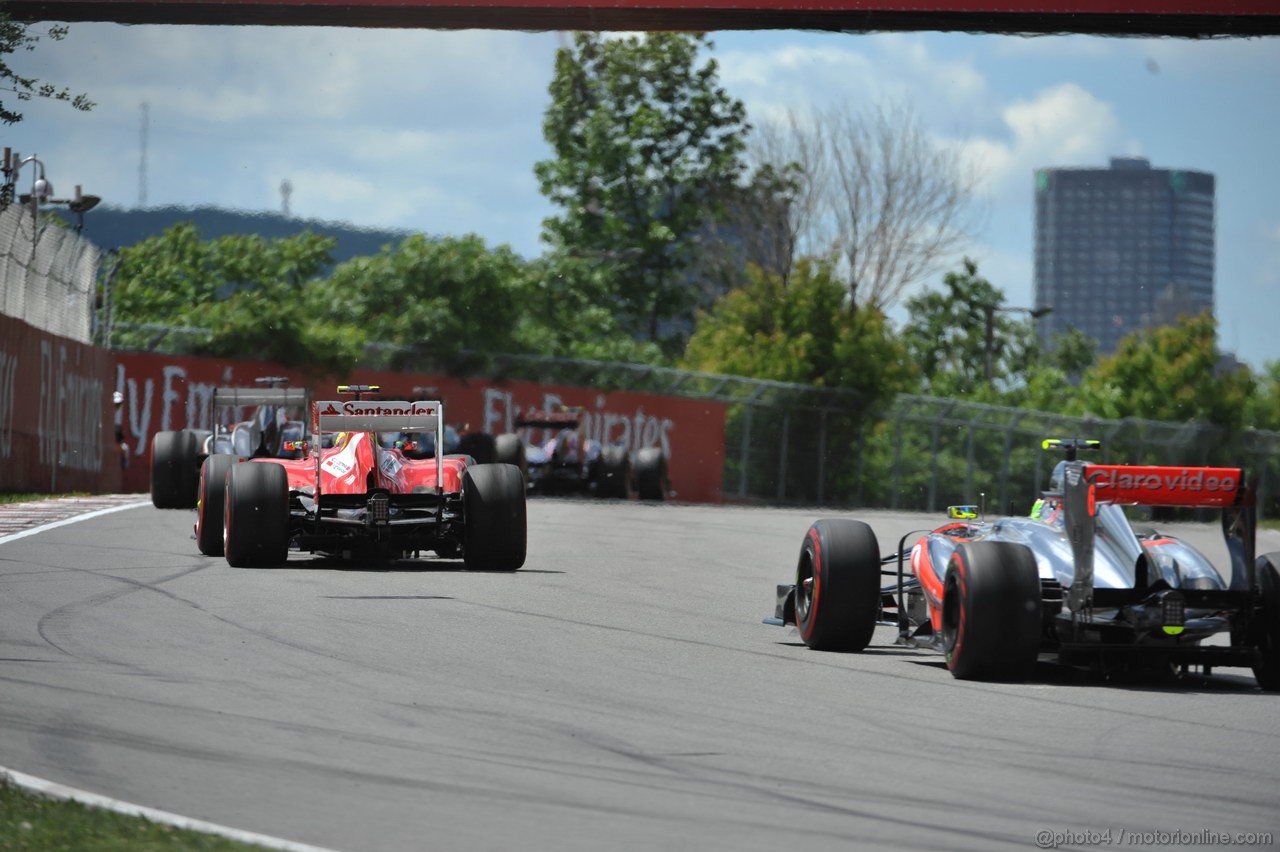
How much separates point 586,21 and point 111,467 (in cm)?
1092

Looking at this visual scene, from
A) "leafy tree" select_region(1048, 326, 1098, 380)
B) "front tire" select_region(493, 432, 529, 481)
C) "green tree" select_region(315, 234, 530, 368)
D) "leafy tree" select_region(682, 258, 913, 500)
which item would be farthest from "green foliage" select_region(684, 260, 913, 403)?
"leafy tree" select_region(1048, 326, 1098, 380)

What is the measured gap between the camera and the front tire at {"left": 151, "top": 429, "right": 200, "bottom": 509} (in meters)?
24.4

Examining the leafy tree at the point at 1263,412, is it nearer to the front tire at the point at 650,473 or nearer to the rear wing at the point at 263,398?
the front tire at the point at 650,473

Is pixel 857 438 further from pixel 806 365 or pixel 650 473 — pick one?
pixel 650 473

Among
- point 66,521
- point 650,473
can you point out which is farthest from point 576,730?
point 650,473

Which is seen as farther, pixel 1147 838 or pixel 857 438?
pixel 857 438

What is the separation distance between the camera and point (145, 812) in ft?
18.6

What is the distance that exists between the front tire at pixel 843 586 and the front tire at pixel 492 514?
5113 mm

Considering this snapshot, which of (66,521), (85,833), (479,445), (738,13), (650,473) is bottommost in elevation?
(85,833)

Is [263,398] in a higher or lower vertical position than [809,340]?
lower

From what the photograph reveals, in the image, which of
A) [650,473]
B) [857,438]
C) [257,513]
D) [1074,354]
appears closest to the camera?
[257,513]

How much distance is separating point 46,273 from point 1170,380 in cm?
4281

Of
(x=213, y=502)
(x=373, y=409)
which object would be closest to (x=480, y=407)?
(x=213, y=502)

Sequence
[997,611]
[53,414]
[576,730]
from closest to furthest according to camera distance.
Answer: [576,730] → [997,611] → [53,414]
